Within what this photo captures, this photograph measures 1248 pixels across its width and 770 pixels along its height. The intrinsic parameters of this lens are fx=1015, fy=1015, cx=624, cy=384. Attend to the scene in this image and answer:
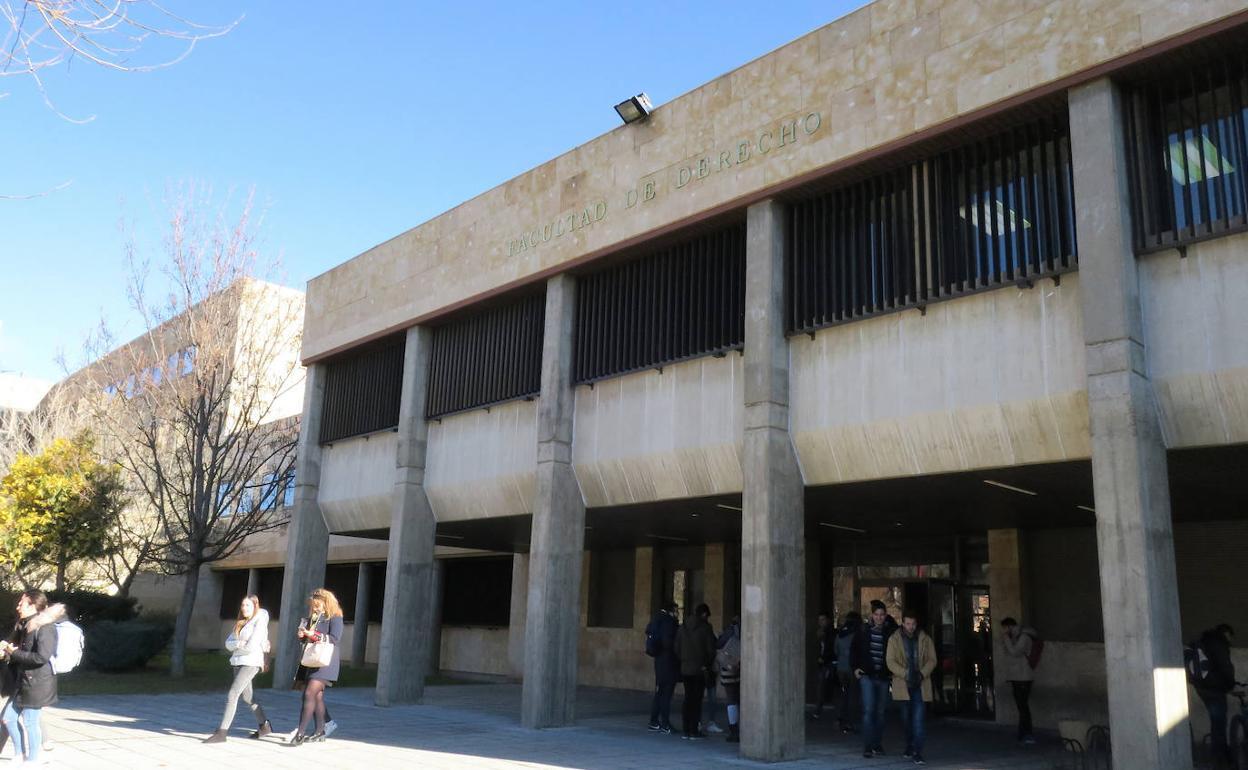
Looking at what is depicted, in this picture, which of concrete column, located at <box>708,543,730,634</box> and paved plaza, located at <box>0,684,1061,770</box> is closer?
paved plaza, located at <box>0,684,1061,770</box>

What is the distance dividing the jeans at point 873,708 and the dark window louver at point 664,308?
15.1 ft

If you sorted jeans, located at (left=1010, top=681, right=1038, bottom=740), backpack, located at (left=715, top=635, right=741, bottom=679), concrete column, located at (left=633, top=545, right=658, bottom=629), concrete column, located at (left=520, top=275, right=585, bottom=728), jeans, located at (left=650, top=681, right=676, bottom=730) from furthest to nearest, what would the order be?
concrete column, located at (left=633, top=545, right=658, bottom=629)
concrete column, located at (left=520, top=275, right=585, bottom=728)
jeans, located at (left=650, top=681, right=676, bottom=730)
jeans, located at (left=1010, top=681, right=1038, bottom=740)
backpack, located at (left=715, top=635, right=741, bottom=679)

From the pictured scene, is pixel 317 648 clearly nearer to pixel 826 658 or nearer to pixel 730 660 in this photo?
pixel 730 660

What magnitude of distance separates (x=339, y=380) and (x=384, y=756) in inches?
477

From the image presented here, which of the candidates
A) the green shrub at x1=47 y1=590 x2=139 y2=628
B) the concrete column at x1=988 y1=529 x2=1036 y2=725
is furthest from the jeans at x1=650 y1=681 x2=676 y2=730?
the green shrub at x1=47 y1=590 x2=139 y2=628

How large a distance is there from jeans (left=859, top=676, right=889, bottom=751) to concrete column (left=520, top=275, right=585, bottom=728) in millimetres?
4592

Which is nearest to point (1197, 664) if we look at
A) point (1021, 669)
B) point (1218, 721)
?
point (1218, 721)

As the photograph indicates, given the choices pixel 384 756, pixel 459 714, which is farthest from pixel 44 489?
pixel 384 756

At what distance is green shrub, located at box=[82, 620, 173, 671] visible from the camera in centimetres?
2236

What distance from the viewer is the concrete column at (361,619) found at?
97.2 feet

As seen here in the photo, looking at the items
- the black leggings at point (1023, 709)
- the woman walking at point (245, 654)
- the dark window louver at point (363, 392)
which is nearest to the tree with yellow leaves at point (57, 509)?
the dark window louver at point (363, 392)

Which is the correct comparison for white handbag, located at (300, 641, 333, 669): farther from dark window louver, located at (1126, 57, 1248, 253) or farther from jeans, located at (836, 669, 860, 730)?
dark window louver, located at (1126, 57, 1248, 253)

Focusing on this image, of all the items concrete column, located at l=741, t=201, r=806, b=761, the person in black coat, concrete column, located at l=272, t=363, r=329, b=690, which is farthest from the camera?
concrete column, located at l=272, t=363, r=329, b=690

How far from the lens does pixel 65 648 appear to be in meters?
9.48
